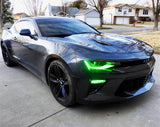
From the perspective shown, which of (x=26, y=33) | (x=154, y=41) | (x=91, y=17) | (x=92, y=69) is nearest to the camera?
(x=92, y=69)

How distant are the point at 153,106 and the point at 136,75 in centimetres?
72

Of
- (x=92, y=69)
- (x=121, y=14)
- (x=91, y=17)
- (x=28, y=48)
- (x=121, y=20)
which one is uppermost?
(x=121, y=14)

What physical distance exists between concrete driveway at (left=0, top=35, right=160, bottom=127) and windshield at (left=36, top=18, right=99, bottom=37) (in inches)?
44.8

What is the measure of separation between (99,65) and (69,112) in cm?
87

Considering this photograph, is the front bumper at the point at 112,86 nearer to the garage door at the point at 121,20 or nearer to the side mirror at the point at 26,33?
the side mirror at the point at 26,33

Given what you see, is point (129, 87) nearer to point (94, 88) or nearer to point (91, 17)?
point (94, 88)

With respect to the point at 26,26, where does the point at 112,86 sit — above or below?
below

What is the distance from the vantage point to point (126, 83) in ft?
6.70

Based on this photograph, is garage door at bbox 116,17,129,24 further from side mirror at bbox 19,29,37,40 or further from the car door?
side mirror at bbox 19,29,37,40

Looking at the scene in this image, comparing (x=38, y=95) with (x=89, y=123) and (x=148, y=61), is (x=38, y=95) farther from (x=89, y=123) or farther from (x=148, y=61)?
(x=148, y=61)

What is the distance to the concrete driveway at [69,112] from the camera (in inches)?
79.7

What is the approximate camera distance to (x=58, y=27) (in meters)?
3.16

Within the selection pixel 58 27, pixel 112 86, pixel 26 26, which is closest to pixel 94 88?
pixel 112 86

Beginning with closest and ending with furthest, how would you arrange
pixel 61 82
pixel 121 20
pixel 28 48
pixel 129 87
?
pixel 129 87 → pixel 61 82 → pixel 28 48 → pixel 121 20
